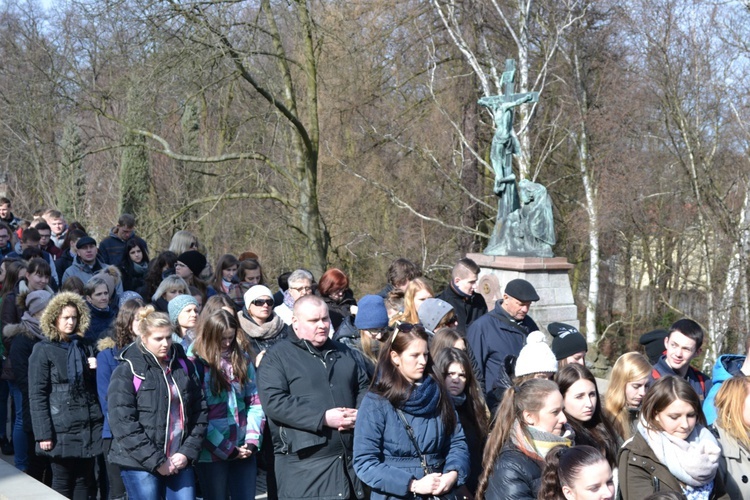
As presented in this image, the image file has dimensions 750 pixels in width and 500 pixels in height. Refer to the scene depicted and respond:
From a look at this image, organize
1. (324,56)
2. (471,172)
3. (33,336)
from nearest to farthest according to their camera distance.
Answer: (33,336) → (324,56) → (471,172)

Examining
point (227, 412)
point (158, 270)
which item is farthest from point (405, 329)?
point (158, 270)

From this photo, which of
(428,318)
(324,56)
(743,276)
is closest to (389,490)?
(428,318)

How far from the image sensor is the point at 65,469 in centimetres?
649

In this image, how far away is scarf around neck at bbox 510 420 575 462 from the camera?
427cm

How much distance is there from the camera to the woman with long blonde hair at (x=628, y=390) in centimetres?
543

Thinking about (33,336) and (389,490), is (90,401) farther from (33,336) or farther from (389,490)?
(389,490)

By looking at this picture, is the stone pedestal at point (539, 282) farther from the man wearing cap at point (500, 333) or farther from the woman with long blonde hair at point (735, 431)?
the woman with long blonde hair at point (735, 431)

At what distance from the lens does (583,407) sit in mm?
4824

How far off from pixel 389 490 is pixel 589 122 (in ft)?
68.4

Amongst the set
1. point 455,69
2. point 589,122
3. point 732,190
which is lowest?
point 732,190

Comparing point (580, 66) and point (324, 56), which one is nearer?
point (324, 56)

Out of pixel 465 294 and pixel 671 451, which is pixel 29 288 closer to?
pixel 465 294

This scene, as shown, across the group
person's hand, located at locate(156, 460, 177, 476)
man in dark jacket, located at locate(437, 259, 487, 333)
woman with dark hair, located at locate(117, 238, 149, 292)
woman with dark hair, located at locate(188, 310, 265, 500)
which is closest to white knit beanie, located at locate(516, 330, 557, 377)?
woman with dark hair, located at locate(188, 310, 265, 500)

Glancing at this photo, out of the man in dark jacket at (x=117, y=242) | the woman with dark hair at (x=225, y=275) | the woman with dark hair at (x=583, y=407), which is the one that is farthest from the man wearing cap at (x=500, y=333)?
the man in dark jacket at (x=117, y=242)
